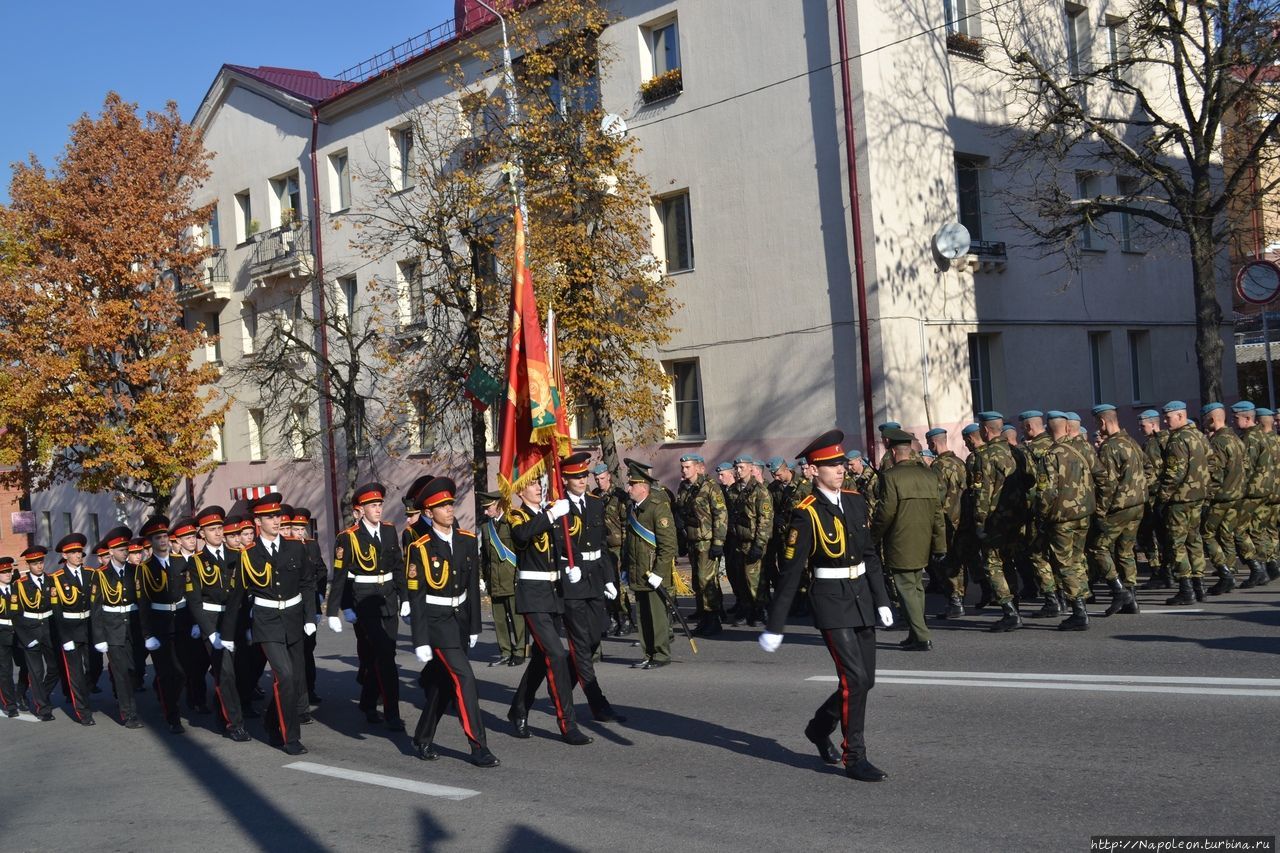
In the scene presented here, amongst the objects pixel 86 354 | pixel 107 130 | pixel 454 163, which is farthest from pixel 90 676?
pixel 107 130

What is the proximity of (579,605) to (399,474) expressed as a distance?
20.4m

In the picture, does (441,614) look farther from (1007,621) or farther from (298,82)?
(298,82)

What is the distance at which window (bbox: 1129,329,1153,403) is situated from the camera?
25.8m

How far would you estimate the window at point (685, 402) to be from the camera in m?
23.0

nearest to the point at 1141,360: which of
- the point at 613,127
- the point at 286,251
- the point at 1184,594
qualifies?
the point at 613,127

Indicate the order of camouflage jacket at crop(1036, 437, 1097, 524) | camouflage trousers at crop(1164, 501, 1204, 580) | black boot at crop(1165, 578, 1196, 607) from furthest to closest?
camouflage trousers at crop(1164, 501, 1204, 580)
black boot at crop(1165, 578, 1196, 607)
camouflage jacket at crop(1036, 437, 1097, 524)

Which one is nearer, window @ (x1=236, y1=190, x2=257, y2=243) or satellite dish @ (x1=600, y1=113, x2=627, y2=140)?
satellite dish @ (x1=600, y1=113, x2=627, y2=140)

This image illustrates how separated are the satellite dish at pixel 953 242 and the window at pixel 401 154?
13014mm

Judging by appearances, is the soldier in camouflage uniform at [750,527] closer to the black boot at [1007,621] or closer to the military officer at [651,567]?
the military officer at [651,567]

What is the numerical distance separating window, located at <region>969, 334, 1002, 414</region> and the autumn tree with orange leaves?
58.9 ft

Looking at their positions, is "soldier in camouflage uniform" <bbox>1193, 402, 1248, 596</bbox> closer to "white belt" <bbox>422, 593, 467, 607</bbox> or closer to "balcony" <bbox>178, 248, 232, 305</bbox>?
"white belt" <bbox>422, 593, 467, 607</bbox>

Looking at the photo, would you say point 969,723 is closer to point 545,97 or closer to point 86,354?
point 545,97

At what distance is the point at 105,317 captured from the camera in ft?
92.9

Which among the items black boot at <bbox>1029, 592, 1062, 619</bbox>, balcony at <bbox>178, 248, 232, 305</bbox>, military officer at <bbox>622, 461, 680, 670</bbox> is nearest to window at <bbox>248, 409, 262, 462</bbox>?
balcony at <bbox>178, 248, 232, 305</bbox>
